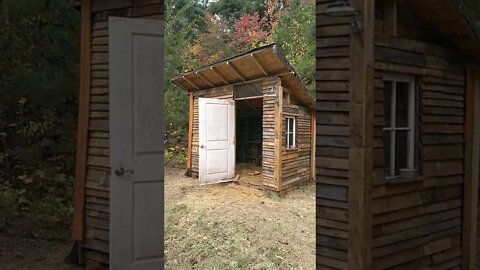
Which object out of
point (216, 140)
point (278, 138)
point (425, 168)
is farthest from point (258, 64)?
point (425, 168)

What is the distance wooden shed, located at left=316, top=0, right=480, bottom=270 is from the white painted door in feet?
4.47

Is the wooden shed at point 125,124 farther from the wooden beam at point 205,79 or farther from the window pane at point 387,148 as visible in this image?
the wooden beam at point 205,79

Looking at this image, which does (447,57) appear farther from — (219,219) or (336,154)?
(219,219)

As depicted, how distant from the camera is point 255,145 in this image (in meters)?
11.1

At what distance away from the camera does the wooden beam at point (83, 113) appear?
3.44m

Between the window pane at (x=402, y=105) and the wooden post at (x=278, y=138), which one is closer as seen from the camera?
the window pane at (x=402, y=105)

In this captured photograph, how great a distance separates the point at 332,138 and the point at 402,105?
0.84m

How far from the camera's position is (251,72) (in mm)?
8398

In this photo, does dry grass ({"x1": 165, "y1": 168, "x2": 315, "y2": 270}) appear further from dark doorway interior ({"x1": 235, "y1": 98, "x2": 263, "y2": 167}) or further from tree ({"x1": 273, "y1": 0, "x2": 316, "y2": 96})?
tree ({"x1": 273, "y1": 0, "x2": 316, "y2": 96})

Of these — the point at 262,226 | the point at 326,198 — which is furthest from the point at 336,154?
the point at 262,226

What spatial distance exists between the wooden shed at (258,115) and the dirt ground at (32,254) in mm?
4864

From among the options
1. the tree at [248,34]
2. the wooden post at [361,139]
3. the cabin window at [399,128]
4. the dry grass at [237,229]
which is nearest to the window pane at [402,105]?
the cabin window at [399,128]

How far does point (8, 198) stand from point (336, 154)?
11.7 ft

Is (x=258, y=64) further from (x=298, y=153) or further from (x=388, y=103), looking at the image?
(x=388, y=103)
